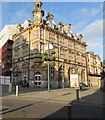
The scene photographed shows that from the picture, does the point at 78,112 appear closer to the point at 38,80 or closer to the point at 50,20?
the point at 38,80

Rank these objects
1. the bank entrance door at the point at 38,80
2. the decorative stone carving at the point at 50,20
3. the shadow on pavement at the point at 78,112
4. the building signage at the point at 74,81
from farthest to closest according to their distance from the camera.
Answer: the decorative stone carving at the point at 50,20
the bank entrance door at the point at 38,80
the building signage at the point at 74,81
the shadow on pavement at the point at 78,112

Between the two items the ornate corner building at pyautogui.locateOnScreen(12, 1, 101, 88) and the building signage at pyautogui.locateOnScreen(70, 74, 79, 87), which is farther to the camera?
the ornate corner building at pyautogui.locateOnScreen(12, 1, 101, 88)

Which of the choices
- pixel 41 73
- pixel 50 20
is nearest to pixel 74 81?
pixel 41 73

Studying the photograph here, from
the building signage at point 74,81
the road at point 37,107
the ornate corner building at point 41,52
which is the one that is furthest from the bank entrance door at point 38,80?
the road at point 37,107

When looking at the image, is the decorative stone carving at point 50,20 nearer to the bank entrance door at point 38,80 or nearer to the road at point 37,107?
the bank entrance door at point 38,80

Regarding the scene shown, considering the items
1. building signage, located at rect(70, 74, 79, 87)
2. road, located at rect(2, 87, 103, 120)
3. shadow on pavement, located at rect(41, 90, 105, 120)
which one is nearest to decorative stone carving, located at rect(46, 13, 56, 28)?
building signage, located at rect(70, 74, 79, 87)

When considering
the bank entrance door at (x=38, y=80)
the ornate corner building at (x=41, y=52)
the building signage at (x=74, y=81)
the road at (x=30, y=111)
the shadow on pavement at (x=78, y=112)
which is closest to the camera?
the shadow on pavement at (x=78, y=112)

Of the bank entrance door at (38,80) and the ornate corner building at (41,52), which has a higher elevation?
the ornate corner building at (41,52)

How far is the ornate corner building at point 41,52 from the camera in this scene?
3009 centimetres

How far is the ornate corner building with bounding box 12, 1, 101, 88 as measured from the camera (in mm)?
30094

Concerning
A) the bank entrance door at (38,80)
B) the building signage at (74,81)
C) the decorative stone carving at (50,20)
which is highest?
the decorative stone carving at (50,20)

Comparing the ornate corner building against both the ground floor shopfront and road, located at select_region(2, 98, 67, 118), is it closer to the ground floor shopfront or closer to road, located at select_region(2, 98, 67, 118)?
the ground floor shopfront

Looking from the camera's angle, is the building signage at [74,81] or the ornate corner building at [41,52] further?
the ornate corner building at [41,52]

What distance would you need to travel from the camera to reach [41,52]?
30.5 meters
